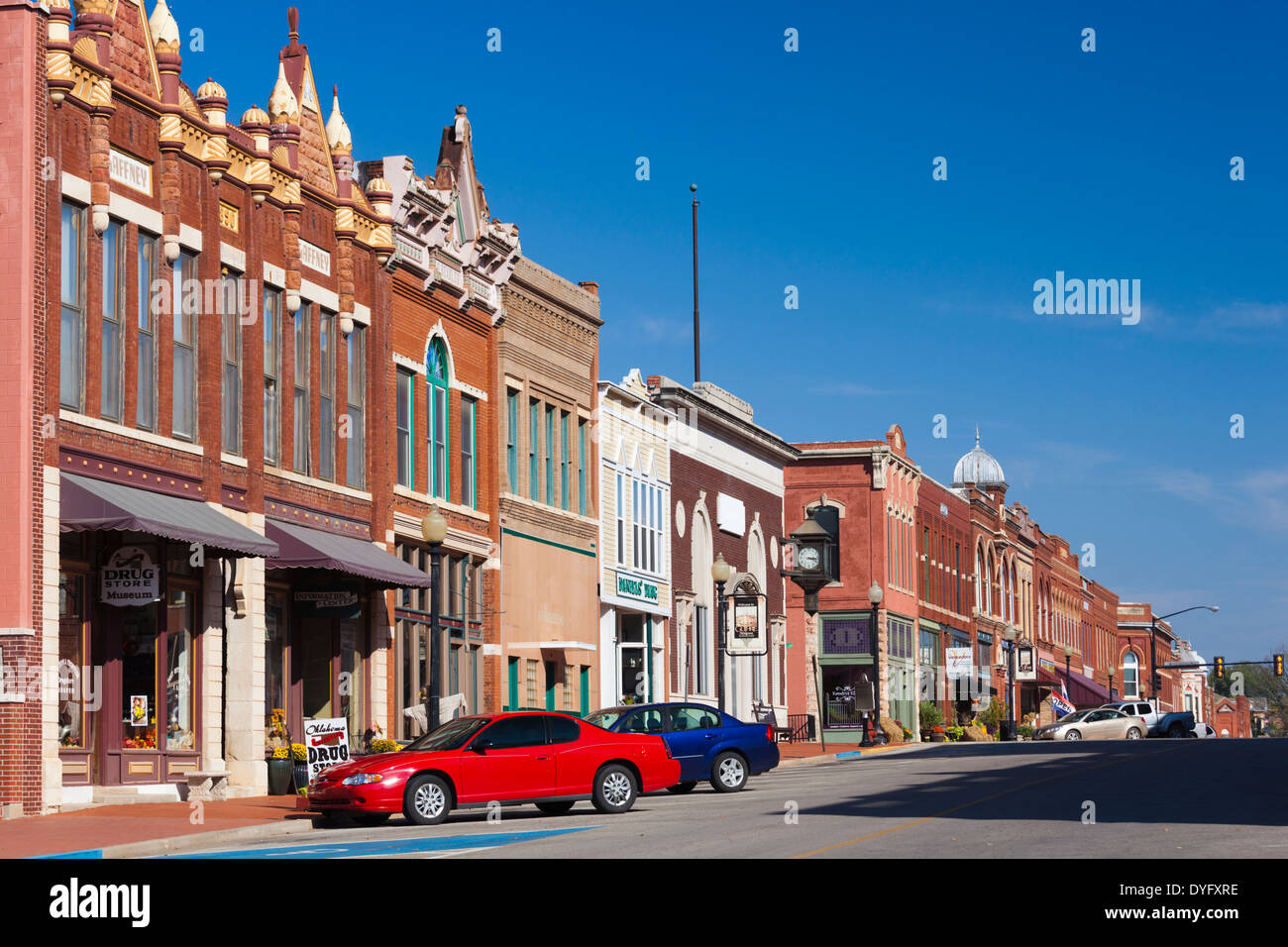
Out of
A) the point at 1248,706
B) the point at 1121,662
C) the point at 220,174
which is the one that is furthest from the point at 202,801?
the point at 1248,706

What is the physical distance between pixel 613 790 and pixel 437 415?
14302 mm

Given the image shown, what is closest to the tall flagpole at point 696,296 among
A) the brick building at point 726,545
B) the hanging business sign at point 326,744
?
the brick building at point 726,545

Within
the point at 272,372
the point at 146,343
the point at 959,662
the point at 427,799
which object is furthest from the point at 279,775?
the point at 959,662

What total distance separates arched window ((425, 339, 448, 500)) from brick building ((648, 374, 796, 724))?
40.4 feet

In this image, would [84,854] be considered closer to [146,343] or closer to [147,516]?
[147,516]

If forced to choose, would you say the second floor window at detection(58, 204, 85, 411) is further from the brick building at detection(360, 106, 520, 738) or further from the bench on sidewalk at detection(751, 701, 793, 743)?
the bench on sidewalk at detection(751, 701, 793, 743)

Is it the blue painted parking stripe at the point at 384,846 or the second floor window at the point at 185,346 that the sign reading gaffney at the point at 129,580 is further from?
the blue painted parking stripe at the point at 384,846

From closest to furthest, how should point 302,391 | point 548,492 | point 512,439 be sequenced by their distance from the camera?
point 302,391 → point 512,439 → point 548,492

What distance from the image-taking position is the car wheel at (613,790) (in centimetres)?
2541

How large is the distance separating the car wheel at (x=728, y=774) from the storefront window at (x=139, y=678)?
9.34 meters

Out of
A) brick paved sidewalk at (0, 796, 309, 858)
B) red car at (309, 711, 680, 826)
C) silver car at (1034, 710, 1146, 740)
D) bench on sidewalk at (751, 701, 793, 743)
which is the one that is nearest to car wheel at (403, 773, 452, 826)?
red car at (309, 711, 680, 826)

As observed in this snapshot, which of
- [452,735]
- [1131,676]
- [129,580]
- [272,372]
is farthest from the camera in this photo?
[1131,676]

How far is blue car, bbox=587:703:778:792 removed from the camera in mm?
29780

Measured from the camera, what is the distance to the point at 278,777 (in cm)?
2980
